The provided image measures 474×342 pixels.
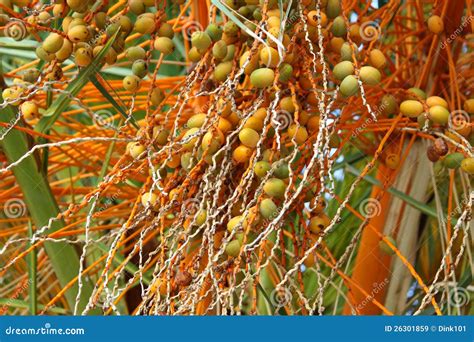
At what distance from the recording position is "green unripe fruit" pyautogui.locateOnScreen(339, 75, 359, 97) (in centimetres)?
93

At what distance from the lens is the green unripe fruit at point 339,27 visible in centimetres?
98

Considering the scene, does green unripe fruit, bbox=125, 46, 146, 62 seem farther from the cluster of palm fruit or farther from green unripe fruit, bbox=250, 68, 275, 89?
green unripe fruit, bbox=250, 68, 275, 89

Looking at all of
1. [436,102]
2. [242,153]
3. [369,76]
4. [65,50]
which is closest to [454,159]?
[436,102]

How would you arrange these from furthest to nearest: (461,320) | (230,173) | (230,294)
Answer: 1. (461,320)
2. (230,173)
3. (230,294)

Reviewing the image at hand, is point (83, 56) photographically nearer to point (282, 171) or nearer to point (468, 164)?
point (282, 171)

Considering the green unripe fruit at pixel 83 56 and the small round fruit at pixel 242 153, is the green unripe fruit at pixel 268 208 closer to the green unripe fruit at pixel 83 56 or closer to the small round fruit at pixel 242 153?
the small round fruit at pixel 242 153

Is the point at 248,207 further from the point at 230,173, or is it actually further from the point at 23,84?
the point at 23,84

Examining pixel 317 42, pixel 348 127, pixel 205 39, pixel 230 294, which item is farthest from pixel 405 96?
pixel 230 294

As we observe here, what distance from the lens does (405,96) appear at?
45.7 inches

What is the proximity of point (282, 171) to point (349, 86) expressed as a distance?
13 cm

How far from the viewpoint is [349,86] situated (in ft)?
3.05

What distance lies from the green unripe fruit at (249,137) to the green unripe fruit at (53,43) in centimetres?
25

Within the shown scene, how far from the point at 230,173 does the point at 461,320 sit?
0.39 m

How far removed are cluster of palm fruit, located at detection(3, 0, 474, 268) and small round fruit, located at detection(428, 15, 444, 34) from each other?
26 centimetres
